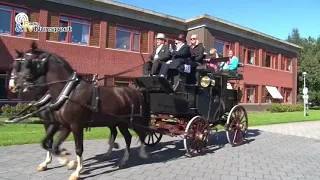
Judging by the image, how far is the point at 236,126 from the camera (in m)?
9.92

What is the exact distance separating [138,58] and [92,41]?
4074 mm

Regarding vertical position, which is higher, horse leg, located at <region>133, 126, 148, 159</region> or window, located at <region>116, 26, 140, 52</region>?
window, located at <region>116, 26, 140, 52</region>

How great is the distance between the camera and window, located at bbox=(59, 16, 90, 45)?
68.5ft

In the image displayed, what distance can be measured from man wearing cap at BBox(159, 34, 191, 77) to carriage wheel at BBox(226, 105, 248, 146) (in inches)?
104

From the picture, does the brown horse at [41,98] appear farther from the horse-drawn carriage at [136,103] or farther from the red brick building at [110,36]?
the red brick building at [110,36]

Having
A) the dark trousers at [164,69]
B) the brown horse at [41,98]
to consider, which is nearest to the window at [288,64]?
the dark trousers at [164,69]

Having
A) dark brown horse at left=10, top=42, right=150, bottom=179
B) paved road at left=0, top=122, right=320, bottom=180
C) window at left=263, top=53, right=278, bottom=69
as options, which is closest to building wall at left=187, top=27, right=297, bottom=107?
window at left=263, top=53, right=278, bottom=69

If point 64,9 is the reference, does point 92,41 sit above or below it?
below

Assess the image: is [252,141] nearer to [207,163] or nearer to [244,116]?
[244,116]

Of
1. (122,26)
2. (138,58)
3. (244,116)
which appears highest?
(122,26)

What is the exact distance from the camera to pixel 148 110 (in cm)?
760

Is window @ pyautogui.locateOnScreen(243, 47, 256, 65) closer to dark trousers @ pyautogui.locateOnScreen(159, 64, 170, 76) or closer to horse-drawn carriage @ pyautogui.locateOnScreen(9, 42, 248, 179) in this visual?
horse-drawn carriage @ pyautogui.locateOnScreen(9, 42, 248, 179)

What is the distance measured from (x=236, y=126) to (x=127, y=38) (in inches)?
619

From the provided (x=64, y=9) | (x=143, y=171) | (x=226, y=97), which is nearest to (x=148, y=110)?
(x=143, y=171)
